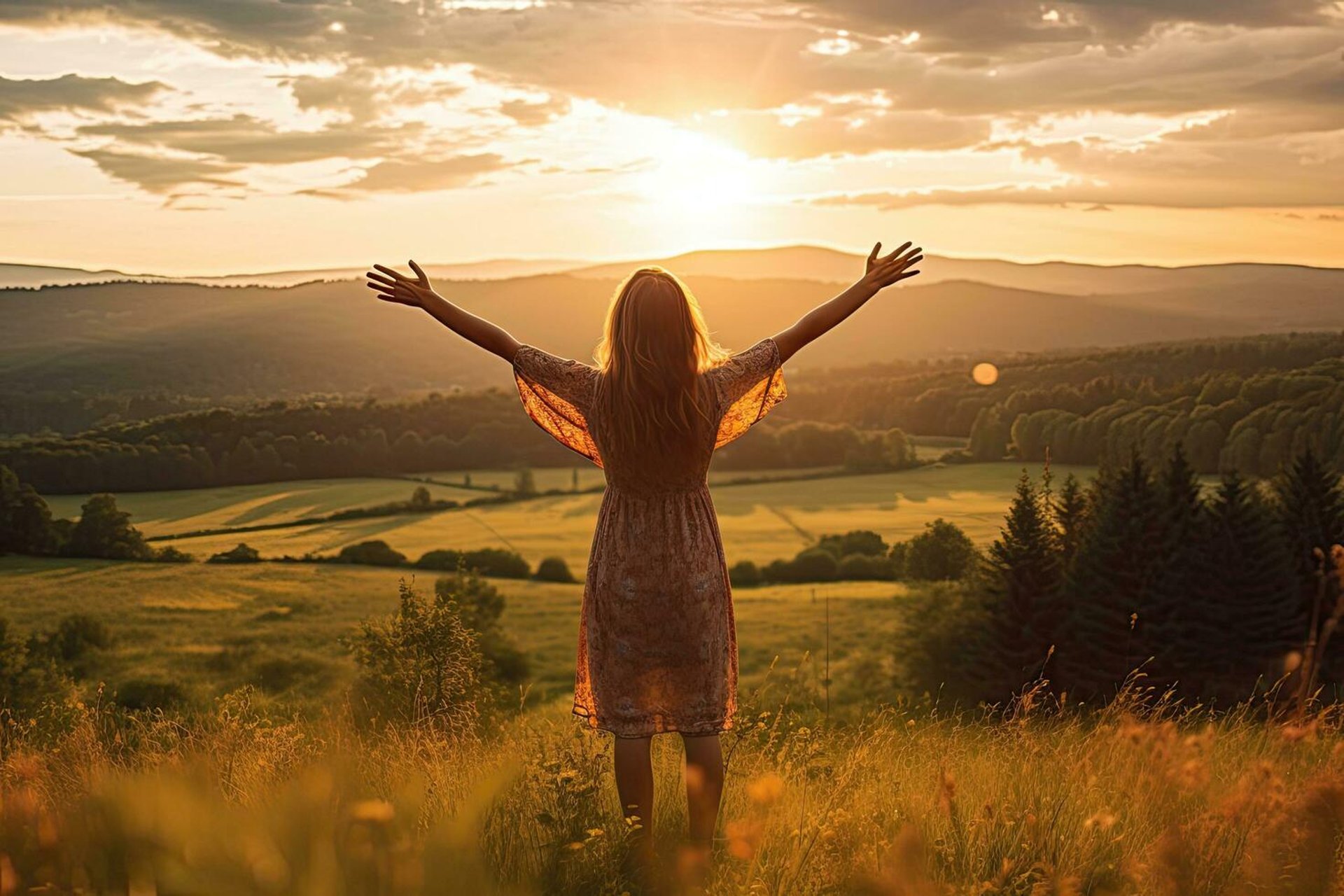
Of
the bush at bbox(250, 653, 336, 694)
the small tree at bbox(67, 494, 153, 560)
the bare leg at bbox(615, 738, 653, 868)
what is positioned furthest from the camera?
the small tree at bbox(67, 494, 153, 560)

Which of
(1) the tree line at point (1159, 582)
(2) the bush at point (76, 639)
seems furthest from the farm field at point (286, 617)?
(1) the tree line at point (1159, 582)

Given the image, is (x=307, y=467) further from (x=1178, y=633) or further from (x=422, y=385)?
(x=1178, y=633)

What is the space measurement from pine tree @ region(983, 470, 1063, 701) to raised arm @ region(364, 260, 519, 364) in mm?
48523

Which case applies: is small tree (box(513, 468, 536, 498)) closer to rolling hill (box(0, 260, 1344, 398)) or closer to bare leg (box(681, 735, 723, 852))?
rolling hill (box(0, 260, 1344, 398))

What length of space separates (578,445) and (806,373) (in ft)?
482

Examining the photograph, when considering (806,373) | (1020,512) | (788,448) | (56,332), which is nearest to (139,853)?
(1020,512)

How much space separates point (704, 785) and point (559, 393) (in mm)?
1783

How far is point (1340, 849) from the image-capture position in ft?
12.8

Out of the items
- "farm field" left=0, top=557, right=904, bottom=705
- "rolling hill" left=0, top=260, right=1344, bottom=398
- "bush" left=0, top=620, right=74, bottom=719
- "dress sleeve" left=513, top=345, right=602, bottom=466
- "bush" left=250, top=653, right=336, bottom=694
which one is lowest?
"bush" left=250, top=653, right=336, bottom=694

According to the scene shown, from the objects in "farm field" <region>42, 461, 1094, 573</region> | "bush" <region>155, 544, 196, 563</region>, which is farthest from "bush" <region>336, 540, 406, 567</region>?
"bush" <region>155, 544, 196, 563</region>

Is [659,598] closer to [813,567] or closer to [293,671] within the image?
[293,671]

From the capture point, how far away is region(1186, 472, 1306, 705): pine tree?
44094 mm

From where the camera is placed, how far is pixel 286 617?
88312mm

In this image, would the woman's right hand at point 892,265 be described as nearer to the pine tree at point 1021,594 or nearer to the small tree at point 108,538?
the pine tree at point 1021,594
